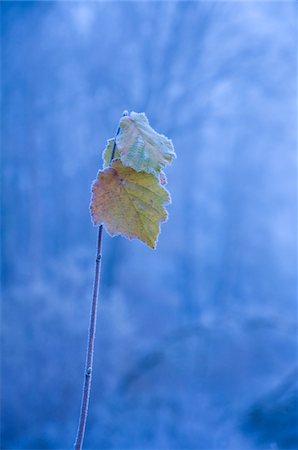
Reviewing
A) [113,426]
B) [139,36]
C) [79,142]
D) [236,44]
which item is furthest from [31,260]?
[236,44]

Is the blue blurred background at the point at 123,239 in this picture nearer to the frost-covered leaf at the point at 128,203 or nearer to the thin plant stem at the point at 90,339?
the thin plant stem at the point at 90,339

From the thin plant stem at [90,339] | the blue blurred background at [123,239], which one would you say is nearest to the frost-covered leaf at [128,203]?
the thin plant stem at [90,339]

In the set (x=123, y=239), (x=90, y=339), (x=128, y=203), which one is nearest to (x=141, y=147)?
(x=128, y=203)

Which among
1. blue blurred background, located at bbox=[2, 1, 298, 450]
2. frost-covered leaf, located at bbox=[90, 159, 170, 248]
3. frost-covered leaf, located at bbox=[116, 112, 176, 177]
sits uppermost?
blue blurred background, located at bbox=[2, 1, 298, 450]

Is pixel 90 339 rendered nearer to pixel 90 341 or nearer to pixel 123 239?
pixel 90 341

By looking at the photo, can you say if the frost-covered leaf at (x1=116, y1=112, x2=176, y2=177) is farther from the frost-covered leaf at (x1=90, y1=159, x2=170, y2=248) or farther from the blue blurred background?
the blue blurred background

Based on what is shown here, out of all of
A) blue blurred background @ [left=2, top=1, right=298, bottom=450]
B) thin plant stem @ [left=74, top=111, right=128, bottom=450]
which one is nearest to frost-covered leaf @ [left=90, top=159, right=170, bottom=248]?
thin plant stem @ [left=74, top=111, right=128, bottom=450]

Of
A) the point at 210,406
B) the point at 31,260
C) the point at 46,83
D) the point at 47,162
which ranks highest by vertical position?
the point at 46,83

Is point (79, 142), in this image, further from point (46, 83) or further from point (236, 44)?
point (236, 44)
